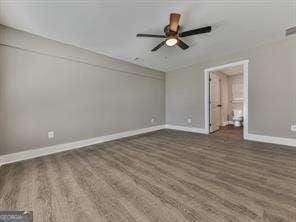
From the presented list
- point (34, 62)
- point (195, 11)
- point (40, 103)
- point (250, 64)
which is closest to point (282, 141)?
point (250, 64)

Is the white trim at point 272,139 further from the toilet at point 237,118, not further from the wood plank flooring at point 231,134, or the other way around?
the toilet at point 237,118

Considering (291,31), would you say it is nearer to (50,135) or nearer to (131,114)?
(131,114)

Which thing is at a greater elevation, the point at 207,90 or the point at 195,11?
the point at 195,11

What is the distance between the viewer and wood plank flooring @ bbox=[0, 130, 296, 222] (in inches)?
60.6

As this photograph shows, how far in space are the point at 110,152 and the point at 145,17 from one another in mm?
2658

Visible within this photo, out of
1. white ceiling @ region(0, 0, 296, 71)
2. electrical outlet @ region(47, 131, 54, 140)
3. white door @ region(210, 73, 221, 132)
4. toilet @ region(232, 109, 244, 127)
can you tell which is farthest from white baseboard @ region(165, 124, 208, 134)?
electrical outlet @ region(47, 131, 54, 140)

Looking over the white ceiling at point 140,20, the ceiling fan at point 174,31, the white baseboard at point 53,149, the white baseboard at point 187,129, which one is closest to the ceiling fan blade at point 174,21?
the ceiling fan at point 174,31

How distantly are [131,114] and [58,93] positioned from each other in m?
2.22

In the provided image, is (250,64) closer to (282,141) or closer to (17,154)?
(282,141)

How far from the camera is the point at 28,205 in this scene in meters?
1.71

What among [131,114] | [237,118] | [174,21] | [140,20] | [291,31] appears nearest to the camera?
[174,21]

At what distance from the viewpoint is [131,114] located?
525 cm

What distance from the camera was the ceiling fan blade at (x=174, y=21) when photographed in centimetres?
254

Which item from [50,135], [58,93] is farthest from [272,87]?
[50,135]
